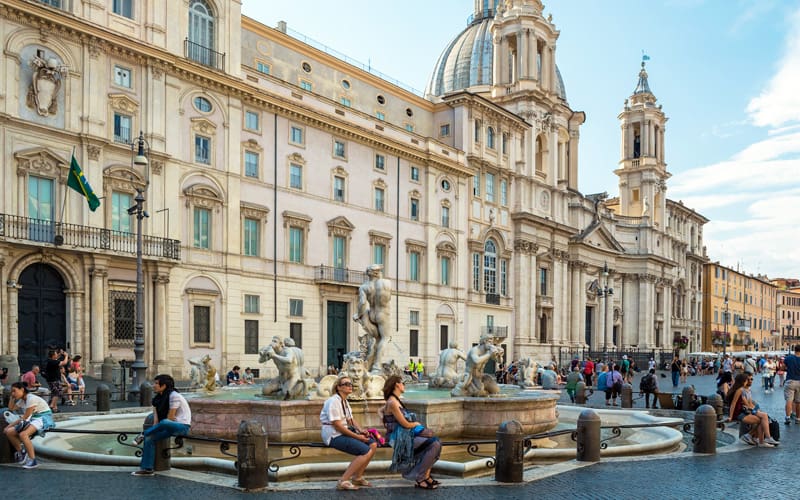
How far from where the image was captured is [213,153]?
33.5 meters

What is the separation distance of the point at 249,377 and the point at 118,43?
13415 millimetres

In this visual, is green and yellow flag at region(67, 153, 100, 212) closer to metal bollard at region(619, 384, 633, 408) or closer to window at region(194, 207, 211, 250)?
window at region(194, 207, 211, 250)

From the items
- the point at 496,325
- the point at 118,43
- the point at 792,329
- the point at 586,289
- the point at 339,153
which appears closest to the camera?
the point at 118,43

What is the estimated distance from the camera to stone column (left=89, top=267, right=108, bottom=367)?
2784cm

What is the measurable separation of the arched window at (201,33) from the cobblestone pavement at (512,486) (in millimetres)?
24676

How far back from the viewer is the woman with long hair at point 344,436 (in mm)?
9516

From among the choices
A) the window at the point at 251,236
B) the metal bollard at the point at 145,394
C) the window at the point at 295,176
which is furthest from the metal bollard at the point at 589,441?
the window at the point at 295,176

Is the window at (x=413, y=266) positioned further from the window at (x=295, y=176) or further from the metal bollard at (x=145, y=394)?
the metal bollard at (x=145, y=394)

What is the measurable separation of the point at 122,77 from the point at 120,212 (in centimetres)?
518

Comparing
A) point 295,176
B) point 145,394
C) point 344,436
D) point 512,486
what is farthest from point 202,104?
point 512,486

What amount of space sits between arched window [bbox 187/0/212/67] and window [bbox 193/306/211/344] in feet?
34.1

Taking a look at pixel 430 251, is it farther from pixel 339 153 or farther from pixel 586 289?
pixel 586 289

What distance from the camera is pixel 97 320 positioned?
27969 millimetres

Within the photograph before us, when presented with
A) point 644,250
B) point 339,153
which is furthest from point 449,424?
point 644,250
